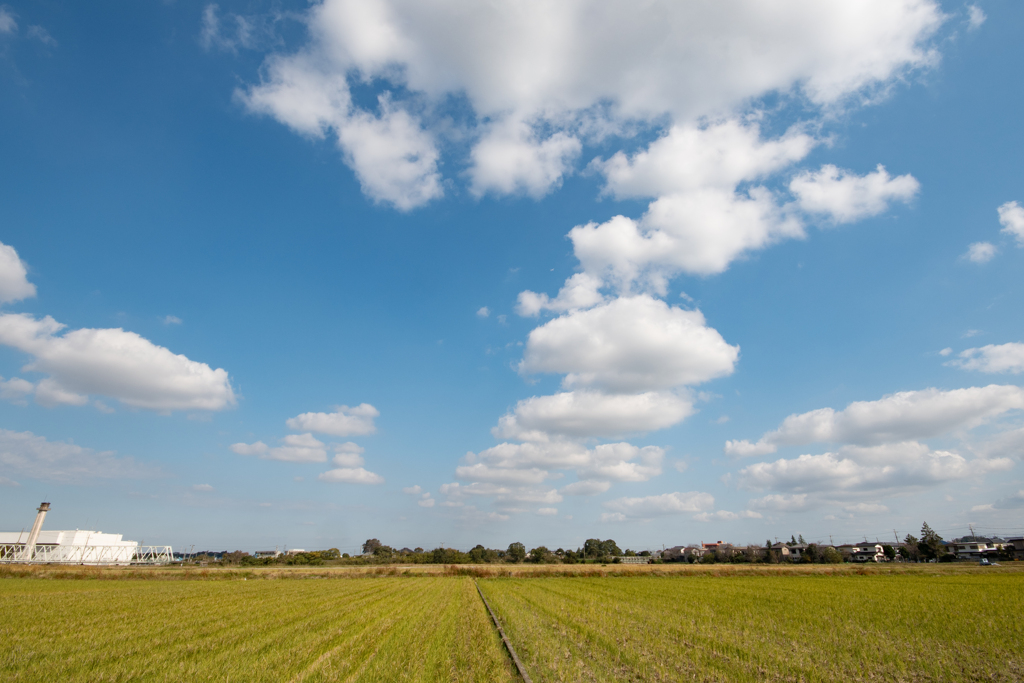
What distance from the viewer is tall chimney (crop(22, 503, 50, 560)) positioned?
97500 mm

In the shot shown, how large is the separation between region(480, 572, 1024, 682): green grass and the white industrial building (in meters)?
125

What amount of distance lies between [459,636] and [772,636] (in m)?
11.3

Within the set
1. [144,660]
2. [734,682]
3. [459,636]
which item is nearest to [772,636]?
[734,682]

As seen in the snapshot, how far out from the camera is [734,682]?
10734 mm

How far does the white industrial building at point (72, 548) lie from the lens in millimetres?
101125

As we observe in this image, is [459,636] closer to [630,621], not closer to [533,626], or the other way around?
[533,626]

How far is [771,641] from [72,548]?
149472 mm

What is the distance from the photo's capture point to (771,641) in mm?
15664

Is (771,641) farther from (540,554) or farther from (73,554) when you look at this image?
(73,554)

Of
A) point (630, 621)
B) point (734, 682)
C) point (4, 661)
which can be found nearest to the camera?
point (734, 682)

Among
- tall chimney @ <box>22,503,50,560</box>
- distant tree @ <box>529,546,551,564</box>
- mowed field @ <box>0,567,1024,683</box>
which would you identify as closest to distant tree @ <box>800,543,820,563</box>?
distant tree @ <box>529,546,551,564</box>

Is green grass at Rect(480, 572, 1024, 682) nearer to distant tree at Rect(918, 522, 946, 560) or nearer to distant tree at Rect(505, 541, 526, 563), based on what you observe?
distant tree at Rect(918, 522, 946, 560)

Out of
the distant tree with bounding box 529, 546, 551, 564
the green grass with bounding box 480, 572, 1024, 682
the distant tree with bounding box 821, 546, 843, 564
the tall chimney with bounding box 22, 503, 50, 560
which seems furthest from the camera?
the distant tree with bounding box 529, 546, 551, 564

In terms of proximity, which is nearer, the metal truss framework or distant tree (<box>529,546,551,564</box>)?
the metal truss framework
